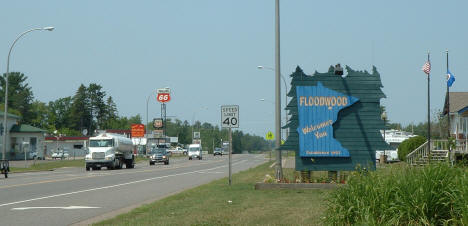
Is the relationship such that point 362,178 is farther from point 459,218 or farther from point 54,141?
point 54,141

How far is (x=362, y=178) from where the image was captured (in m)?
10.2

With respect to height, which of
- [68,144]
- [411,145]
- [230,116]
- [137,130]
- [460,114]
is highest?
[137,130]

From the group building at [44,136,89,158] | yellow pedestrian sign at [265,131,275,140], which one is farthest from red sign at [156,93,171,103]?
yellow pedestrian sign at [265,131,275,140]

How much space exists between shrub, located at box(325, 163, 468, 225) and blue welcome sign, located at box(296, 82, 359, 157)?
32.3ft

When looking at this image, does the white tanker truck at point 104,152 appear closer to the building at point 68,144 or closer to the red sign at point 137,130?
the red sign at point 137,130

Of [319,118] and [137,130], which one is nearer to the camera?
[319,118]

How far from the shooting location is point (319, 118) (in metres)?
19.9

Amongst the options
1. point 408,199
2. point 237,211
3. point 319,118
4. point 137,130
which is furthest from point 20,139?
point 408,199

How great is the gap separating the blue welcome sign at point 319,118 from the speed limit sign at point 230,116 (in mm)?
3676

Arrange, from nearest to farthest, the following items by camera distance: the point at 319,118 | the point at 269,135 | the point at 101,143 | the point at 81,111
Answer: the point at 319,118 < the point at 101,143 < the point at 269,135 < the point at 81,111

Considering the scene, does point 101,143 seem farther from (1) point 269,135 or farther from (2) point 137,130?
(2) point 137,130

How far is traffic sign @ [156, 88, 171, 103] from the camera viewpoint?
5221 inches

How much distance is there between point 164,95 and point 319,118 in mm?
114880

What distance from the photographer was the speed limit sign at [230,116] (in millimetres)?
22938
